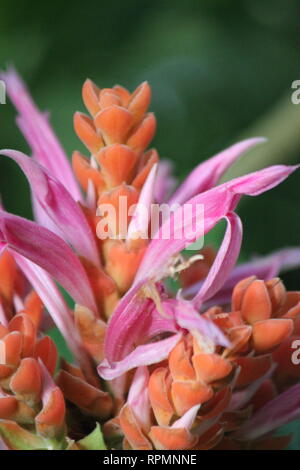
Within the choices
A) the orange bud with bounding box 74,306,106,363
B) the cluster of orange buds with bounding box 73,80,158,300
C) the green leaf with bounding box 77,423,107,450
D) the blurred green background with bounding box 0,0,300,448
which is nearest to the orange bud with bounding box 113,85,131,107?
the cluster of orange buds with bounding box 73,80,158,300

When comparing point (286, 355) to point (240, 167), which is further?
point (240, 167)

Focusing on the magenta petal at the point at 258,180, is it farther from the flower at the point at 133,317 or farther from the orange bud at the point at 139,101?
the orange bud at the point at 139,101

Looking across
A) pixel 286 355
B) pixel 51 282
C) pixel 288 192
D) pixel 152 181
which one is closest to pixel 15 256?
pixel 51 282

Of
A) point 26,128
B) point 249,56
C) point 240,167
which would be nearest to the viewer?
point 26,128

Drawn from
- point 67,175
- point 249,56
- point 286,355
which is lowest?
point 286,355

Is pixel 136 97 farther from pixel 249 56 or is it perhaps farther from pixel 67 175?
pixel 249 56

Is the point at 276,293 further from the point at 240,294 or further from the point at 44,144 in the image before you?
the point at 44,144

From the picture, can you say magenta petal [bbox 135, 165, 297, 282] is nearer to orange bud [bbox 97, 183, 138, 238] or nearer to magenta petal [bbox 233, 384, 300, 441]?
orange bud [bbox 97, 183, 138, 238]

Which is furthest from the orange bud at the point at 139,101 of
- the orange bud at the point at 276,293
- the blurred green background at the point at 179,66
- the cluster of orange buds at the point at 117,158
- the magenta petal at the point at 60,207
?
the blurred green background at the point at 179,66
